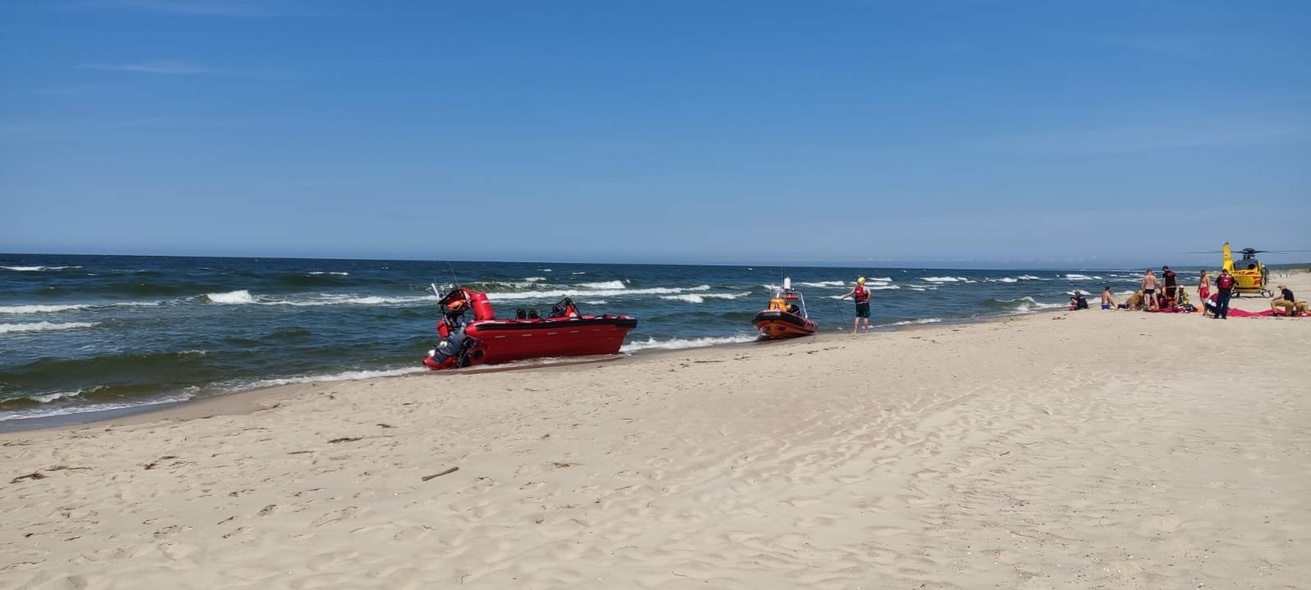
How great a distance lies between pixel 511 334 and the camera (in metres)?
15.3

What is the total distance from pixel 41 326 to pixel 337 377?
33.9 ft

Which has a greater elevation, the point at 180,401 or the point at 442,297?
the point at 442,297

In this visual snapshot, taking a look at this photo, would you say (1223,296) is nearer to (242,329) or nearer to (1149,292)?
(1149,292)

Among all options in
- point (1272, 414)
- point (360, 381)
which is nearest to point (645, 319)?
point (360, 381)

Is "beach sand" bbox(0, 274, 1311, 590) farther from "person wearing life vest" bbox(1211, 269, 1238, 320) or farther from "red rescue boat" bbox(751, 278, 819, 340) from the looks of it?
"person wearing life vest" bbox(1211, 269, 1238, 320)

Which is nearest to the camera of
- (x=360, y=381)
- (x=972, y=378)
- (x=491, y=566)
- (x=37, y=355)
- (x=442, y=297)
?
(x=491, y=566)

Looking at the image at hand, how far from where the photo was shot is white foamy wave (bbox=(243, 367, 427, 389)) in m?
12.6

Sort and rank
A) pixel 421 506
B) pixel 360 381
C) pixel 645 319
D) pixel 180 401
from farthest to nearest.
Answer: pixel 645 319 < pixel 360 381 < pixel 180 401 < pixel 421 506

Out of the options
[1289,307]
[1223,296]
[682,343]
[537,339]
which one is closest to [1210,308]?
[1223,296]

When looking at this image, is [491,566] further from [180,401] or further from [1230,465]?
[180,401]

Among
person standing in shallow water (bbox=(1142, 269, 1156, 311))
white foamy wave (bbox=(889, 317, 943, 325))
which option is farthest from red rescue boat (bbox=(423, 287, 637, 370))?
person standing in shallow water (bbox=(1142, 269, 1156, 311))

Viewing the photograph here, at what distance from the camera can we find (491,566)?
4051 millimetres

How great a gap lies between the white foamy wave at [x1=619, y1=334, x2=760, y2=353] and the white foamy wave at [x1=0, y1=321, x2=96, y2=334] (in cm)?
1303

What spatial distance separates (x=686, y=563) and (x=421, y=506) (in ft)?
6.40
